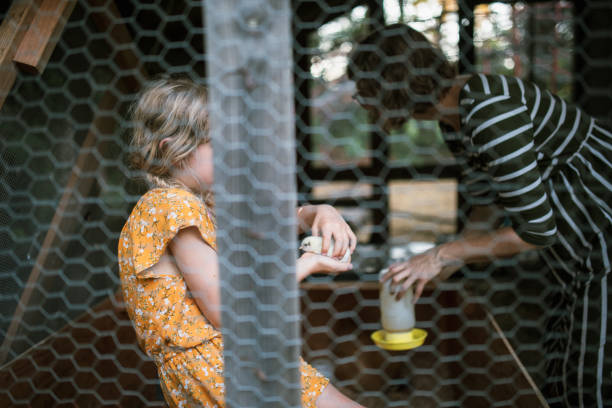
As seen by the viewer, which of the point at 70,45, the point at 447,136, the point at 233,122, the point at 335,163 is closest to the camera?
the point at 233,122

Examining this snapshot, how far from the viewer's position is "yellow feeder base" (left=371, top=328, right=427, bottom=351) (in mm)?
1461

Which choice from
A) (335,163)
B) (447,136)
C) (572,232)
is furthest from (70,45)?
(335,163)

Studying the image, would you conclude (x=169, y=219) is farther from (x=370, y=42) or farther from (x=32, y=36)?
(x=370, y=42)

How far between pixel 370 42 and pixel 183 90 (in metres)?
0.48

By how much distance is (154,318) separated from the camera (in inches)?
42.5

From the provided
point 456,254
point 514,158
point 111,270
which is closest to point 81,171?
point 111,270

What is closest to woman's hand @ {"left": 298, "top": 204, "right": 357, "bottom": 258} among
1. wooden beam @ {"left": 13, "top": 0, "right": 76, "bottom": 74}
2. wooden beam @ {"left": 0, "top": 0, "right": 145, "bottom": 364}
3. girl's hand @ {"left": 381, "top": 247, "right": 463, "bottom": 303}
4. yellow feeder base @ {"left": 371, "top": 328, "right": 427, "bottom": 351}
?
girl's hand @ {"left": 381, "top": 247, "right": 463, "bottom": 303}

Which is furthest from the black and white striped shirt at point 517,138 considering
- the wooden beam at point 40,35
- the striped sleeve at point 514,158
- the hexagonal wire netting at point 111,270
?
the wooden beam at point 40,35

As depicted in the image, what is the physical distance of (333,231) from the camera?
1126mm

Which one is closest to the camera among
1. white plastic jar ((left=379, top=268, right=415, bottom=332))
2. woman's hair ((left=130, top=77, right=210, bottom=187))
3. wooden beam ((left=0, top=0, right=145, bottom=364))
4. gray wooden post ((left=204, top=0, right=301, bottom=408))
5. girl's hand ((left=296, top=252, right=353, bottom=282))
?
gray wooden post ((left=204, top=0, right=301, bottom=408))

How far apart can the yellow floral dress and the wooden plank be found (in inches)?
16.5

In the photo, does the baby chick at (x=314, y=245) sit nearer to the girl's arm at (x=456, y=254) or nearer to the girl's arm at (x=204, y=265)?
the girl's arm at (x=204, y=265)

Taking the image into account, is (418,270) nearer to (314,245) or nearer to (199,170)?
(314,245)

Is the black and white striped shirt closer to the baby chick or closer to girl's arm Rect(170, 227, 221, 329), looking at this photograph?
the baby chick
